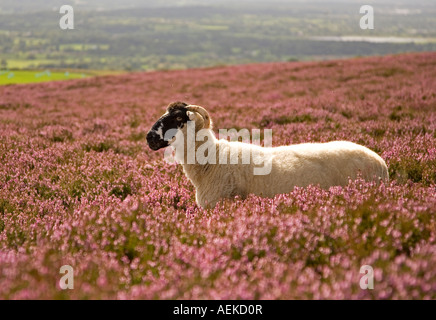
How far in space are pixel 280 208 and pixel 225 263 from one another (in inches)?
44.8

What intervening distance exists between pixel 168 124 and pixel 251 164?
1227 millimetres

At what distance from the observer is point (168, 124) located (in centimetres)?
469

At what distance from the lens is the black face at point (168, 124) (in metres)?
4.64

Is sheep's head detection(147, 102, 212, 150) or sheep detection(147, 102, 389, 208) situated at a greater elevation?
sheep's head detection(147, 102, 212, 150)

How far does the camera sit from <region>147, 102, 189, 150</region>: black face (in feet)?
15.2
